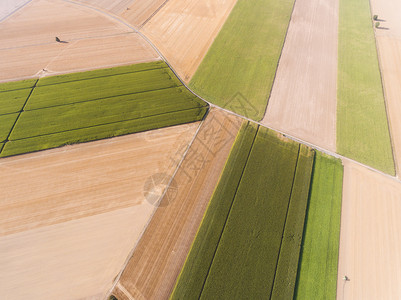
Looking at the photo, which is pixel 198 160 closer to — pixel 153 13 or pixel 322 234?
pixel 322 234

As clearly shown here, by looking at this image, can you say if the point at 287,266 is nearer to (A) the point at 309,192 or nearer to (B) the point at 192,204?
(A) the point at 309,192

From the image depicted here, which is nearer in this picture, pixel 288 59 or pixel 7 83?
pixel 7 83

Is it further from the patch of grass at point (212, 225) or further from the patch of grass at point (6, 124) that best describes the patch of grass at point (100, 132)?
the patch of grass at point (212, 225)

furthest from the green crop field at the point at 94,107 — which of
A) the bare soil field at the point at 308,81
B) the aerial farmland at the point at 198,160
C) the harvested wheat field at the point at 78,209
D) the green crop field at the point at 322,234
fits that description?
the green crop field at the point at 322,234

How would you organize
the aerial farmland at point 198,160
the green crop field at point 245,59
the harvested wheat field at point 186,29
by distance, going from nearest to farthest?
the aerial farmland at point 198,160 → the green crop field at point 245,59 → the harvested wheat field at point 186,29

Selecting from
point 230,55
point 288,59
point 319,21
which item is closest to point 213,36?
point 230,55
